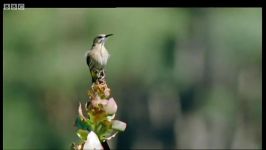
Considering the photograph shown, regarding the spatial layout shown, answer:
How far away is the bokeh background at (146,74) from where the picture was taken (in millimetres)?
15742

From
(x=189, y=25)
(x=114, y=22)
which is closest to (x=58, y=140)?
(x=114, y=22)

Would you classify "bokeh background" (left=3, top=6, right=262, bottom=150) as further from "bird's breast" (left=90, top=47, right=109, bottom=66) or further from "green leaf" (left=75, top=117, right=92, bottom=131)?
"green leaf" (left=75, top=117, right=92, bottom=131)

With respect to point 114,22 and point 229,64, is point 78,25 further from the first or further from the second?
point 229,64

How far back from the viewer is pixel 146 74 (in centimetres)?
1753

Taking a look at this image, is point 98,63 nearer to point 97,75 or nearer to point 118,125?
point 97,75

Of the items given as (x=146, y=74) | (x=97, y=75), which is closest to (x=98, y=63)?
(x=97, y=75)

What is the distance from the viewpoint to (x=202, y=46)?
62.4 feet

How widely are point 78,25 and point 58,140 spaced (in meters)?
2.20

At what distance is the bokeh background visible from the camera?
620 inches

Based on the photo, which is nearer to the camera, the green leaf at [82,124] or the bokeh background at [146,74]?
the green leaf at [82,124]
